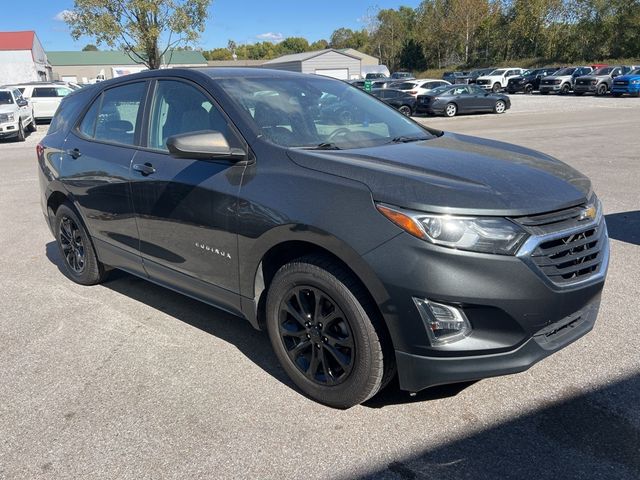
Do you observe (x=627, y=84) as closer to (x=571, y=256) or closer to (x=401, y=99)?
(x=401, y=99)

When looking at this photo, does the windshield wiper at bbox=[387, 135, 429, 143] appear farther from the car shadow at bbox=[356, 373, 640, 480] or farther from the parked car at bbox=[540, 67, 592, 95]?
the parked car at bbox=[540, 67, 592, 95]

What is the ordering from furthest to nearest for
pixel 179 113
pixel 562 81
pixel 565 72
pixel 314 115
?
pixel 565 72 → pixel 562 81 → pixel 179 113 → pixel 314 115

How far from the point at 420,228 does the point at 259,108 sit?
→ 149 centimetres

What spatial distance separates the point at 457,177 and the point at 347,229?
2.05ft

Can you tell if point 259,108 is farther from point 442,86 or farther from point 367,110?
point 442,86

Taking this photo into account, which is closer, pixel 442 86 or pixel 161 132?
pixel 161 132

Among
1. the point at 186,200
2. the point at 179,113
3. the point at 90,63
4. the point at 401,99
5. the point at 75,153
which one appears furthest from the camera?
the point at 90,63

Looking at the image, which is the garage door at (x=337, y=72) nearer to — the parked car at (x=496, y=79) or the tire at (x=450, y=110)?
the parked car at (x=496, y=79)

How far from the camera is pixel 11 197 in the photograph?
9.29m

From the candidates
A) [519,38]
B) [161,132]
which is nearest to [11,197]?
[161,132]

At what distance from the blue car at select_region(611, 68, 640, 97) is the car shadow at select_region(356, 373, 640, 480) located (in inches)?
1487

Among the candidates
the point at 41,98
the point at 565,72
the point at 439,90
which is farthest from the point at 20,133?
the point at 565,72

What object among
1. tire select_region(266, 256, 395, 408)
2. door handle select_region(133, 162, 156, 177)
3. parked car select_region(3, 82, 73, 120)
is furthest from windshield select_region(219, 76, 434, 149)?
parked car select_region(3, 82, 73, 120)

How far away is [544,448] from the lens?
2.60 meters
